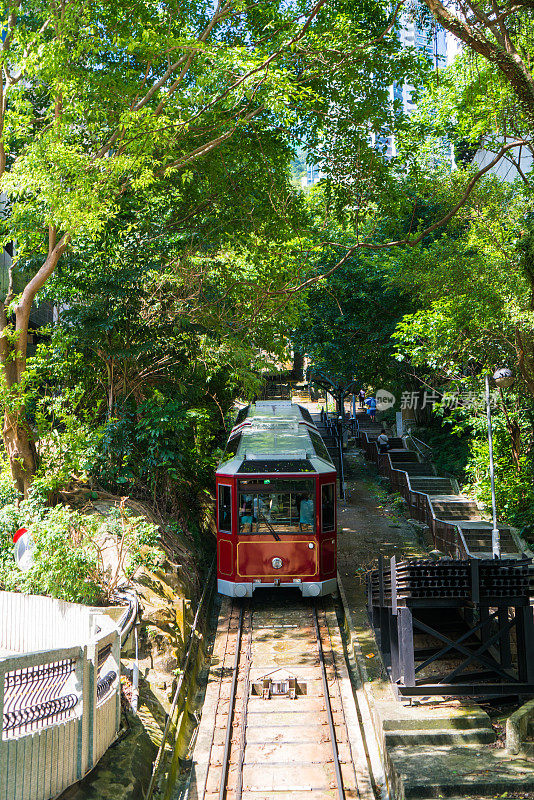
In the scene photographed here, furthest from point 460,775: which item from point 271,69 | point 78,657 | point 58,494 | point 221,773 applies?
point 271,69

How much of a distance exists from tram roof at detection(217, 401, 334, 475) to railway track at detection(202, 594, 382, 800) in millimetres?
3020

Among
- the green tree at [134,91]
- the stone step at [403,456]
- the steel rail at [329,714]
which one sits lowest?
the steel rail at [329,714]

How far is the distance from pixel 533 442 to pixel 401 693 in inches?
400

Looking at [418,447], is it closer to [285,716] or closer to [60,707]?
[285,716]

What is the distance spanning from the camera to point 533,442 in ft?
58.3

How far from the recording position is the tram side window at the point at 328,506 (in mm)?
13492

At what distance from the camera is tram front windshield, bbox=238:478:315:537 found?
13.4 meters

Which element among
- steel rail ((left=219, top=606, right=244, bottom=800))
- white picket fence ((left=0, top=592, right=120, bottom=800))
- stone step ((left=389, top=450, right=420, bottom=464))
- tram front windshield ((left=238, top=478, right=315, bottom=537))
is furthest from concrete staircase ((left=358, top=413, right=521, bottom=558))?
white picket fence ((left=0, top=592, right=120, bottom=800))

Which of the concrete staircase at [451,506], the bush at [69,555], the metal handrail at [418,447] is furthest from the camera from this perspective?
the metal handrail at [418,447]

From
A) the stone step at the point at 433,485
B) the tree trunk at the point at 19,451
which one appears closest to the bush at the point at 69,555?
the tree trunk at the point at 19,451

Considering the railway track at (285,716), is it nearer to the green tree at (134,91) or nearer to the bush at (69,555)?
the bush at (69,555)

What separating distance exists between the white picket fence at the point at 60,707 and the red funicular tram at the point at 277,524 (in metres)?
5.37

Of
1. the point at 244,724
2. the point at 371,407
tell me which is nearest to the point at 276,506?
the point at 244,724

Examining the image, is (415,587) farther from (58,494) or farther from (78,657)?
(58,494)
